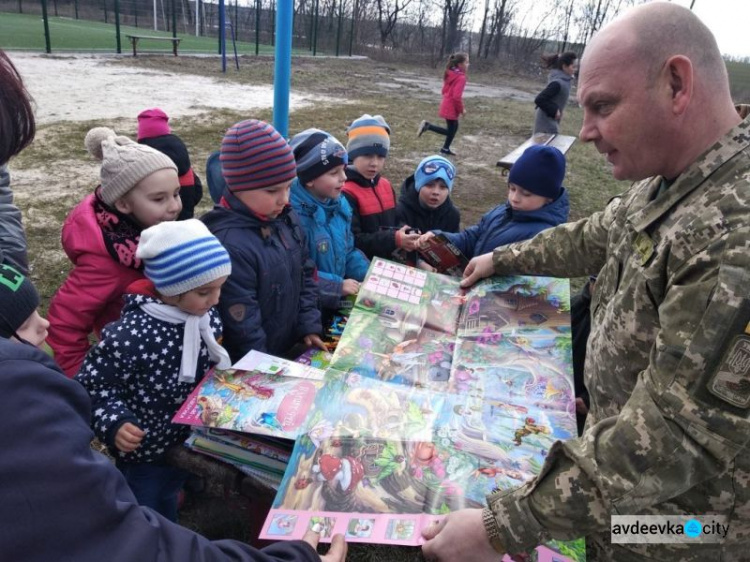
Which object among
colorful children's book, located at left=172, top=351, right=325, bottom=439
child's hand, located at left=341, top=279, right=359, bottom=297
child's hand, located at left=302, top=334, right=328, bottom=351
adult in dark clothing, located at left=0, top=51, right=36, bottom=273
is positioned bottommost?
child's hand, located at left=302, top=334, right=328, bottom=351

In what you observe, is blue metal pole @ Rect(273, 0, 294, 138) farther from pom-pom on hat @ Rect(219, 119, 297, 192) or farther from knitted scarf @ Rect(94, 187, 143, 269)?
knitted scarf @ Rect(94, 187, 143, 269)

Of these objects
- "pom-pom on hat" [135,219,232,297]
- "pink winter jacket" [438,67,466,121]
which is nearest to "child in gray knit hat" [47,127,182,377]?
"pom-pom on hat" [135,219,232,297]

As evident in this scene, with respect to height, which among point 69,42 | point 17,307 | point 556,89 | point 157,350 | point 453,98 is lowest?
point 69,42

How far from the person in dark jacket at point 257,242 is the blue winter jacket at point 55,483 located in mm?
1237

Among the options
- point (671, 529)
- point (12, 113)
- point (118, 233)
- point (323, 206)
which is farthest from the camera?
point (323, 206)

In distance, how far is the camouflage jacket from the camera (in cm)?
105

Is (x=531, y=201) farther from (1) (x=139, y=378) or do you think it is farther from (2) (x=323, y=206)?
(1) (x=139, y=378)

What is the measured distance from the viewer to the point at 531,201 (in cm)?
263

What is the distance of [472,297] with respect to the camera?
221cm

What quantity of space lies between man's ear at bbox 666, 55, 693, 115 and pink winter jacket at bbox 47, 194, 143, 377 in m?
1.94

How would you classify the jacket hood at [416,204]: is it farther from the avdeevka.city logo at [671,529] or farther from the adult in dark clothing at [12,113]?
the adult in dark clothing at [12,113]

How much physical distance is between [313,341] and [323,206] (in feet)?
2.48

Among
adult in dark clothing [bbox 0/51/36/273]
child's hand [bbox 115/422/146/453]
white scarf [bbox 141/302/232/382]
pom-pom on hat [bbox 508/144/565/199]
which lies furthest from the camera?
pom-pom on hat [bbox 508/144/565/199]

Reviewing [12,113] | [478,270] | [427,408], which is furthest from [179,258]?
[478,270]
